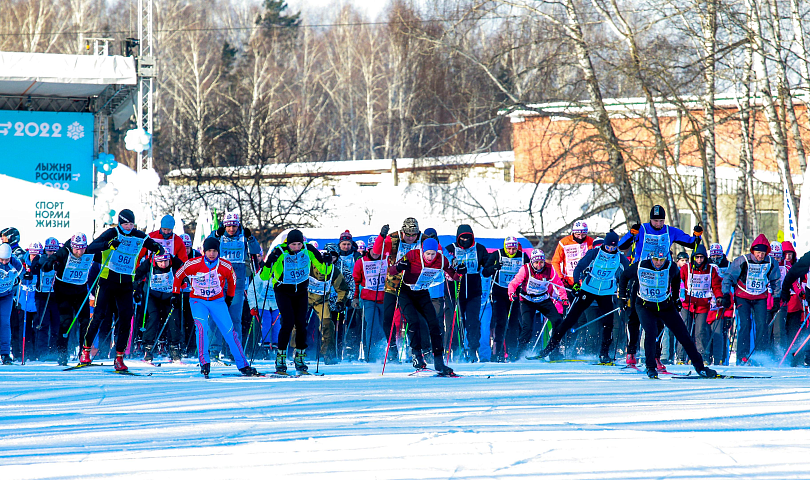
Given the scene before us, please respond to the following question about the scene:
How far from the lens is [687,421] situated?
308 inches

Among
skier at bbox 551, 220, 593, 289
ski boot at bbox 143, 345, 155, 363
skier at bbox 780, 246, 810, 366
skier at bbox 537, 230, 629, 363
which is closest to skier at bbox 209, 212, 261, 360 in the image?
ski boot at bbox 143, 345, 155, 363

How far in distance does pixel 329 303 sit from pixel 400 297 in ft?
7.26

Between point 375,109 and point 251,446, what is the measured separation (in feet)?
163

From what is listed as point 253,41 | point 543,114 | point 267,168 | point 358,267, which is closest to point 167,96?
point 253,41

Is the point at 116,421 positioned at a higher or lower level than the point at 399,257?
lower

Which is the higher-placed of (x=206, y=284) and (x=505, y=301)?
(x=206, y=284)

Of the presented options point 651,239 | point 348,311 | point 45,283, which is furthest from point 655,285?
point 45,283

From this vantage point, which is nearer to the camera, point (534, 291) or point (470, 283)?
point (470, 283)

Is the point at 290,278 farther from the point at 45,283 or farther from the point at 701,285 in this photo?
the point at 701,285

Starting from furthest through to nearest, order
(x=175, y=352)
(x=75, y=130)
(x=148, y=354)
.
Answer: (x=75, y=130), (x=175, y=352), (x=148, y=354)

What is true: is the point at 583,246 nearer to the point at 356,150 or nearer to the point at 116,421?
the point at 116,421

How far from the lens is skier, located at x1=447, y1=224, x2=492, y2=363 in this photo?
45.2ft

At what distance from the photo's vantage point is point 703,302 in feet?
46.0

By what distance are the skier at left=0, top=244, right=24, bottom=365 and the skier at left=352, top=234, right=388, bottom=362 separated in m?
4.38
